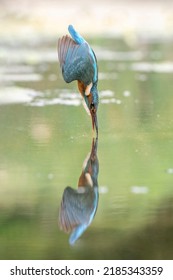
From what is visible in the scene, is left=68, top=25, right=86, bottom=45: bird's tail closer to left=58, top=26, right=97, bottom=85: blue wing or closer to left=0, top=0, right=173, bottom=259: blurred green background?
left=58, top=26, right=97, bottom=85: blue wing

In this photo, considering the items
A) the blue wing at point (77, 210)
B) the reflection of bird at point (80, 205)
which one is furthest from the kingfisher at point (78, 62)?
the blue wing at point (77, 210)

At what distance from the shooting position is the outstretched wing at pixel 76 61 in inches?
147

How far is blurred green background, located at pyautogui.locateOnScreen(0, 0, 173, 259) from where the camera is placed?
2.78 metres

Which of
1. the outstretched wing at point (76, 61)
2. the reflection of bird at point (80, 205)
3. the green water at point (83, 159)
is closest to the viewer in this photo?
the green water at point (83, 159)

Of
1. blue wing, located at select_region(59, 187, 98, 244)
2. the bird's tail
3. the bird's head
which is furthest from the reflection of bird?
the bird's tail

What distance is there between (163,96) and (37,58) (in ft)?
6.66

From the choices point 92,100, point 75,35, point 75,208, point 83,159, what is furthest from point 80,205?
point 75,35

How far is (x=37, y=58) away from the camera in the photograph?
6730 mm

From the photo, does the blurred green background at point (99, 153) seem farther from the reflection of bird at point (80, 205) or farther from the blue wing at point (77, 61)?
the blue wing at point (77, 61)

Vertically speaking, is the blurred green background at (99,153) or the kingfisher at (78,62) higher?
the kingfisher at (78,62)

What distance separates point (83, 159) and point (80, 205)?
527mm

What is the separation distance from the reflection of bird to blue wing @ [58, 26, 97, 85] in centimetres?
49

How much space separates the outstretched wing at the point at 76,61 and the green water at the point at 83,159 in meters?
0.28

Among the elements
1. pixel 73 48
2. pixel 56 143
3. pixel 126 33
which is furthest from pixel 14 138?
pixel 126 33
